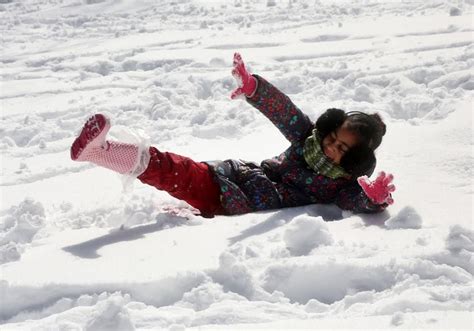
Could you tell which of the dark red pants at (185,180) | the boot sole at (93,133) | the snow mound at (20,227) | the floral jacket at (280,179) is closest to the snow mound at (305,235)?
the floral jacket at (280,179)

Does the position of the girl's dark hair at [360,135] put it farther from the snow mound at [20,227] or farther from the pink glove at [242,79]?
the snow mound at [20,227]

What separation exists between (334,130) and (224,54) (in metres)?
3.63

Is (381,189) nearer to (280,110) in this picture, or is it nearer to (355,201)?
(355,201)

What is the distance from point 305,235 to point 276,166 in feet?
3.21

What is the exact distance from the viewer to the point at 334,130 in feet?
8.78

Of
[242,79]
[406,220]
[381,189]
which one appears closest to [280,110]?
[242,79]

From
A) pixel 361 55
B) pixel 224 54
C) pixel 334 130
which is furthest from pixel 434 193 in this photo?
pixel 224 54

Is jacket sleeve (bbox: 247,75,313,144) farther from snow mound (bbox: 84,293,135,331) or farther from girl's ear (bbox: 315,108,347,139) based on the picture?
snow mound (bbox: 84,293,135,331)

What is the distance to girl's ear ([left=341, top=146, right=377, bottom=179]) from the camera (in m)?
2.58

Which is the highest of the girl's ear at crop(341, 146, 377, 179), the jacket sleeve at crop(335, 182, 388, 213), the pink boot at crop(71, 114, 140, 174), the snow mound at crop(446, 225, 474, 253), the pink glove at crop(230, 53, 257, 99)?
the pink glove at crop(230, 53, 257, 99)

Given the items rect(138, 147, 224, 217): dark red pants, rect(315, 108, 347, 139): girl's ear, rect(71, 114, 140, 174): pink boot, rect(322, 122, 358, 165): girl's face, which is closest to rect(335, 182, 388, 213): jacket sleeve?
rect(322, 122, 358, 165): girl's face

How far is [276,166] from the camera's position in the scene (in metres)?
2.99

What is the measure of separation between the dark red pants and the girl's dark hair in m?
0.65

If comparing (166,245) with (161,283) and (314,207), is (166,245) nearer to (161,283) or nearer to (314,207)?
(161,283)
